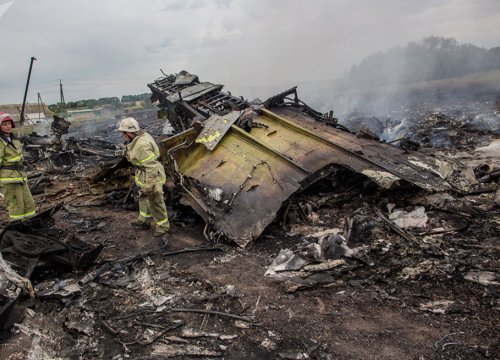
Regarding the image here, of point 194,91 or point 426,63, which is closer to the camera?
point 194,91

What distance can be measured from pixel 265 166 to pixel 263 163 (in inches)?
2.7

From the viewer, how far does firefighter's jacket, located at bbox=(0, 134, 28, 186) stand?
4.62 metres

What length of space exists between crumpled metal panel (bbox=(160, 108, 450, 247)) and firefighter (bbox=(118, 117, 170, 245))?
1.36 feet

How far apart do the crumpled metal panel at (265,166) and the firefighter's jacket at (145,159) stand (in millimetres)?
469

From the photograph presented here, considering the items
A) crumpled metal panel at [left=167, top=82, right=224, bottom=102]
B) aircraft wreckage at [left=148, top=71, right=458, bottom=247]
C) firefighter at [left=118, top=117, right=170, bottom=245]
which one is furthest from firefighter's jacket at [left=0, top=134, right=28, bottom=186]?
crumpled metal panel at [left=167, top=82, right=224, bottom=102]

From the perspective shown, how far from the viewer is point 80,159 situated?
1187 centimetres

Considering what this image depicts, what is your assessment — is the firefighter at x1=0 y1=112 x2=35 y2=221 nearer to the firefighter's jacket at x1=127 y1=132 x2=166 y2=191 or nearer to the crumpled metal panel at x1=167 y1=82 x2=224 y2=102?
the firefighter's jacket at x1=127 y1=132 x2=166 y2=191

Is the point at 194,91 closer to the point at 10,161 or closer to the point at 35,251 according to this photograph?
the point at 10,161

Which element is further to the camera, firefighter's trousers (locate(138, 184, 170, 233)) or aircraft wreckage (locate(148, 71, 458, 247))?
firefighter's trousers (locate(138, 184, 170, 233))

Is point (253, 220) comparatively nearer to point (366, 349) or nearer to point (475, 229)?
point (366, 349)

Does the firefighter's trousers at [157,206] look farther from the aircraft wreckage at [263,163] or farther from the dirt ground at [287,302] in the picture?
the aircraft wreckage at [263,163]

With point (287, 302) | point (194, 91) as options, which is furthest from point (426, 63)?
point (287, 302)

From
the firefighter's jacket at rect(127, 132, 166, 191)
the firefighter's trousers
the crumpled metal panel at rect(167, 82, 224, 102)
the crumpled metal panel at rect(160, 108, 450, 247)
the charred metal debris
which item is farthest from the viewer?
the crumpled metal panel at rect(167, 82, 224, 102)

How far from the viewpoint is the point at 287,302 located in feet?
10.6
